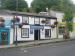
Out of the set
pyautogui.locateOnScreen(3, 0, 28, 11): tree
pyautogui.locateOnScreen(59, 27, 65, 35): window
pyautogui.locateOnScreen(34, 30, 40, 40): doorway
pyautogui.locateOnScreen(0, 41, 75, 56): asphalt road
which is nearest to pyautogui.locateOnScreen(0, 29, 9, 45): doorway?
pyautogui.locateOnScreen(34, 30, 40, 40): doorway

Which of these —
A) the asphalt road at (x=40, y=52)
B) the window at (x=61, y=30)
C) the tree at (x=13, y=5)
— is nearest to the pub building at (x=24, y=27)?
the window at (x=61, y=30)

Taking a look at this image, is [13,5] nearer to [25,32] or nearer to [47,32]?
[47,32]

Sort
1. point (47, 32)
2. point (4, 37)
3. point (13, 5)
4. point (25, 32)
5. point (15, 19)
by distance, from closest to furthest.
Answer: point (4, 37) → point (15, 19) → point (25, 32) → point (47, 32) → point (13, 5)

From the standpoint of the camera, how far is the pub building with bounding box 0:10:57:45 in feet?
140

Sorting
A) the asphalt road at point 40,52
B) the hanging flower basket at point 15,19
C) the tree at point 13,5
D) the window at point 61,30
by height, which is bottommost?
the asphalt road at point 40,52

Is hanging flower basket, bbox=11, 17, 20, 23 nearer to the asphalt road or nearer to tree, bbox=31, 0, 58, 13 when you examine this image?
the asphalt road

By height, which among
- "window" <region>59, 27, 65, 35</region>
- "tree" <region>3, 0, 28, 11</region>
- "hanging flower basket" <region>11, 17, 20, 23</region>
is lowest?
"window" <region>59, 27, 65, 35</region>

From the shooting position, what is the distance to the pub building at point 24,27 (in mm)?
42781

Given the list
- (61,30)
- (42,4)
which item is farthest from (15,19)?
(42,4)

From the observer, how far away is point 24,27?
46.3 m

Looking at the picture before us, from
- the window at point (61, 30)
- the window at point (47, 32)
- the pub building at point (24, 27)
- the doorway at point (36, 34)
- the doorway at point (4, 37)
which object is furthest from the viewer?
the window at point (61, 30)

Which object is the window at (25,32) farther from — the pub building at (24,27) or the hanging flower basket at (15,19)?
A: the hanging flower basket at (15,19)

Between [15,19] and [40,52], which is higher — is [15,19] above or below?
above

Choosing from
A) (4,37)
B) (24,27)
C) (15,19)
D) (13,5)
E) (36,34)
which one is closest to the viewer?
(4,37)
